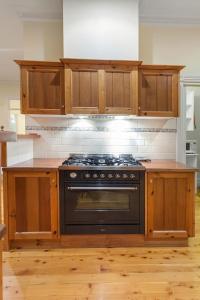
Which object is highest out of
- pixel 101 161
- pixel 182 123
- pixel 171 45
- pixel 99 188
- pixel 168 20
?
pixel 168 20

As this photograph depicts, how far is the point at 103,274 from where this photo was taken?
2.12 metres

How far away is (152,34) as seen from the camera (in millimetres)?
3254

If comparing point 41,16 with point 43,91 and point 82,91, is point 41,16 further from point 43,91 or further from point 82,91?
point 82,91

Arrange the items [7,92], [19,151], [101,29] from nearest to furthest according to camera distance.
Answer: [101,29] < [19,151] < [7,92]

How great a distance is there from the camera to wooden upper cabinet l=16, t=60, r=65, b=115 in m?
2.75

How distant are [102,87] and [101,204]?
4.23ft

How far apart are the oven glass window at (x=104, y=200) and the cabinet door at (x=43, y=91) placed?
3.25 feet

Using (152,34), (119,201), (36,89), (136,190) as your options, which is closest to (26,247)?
(119,201)

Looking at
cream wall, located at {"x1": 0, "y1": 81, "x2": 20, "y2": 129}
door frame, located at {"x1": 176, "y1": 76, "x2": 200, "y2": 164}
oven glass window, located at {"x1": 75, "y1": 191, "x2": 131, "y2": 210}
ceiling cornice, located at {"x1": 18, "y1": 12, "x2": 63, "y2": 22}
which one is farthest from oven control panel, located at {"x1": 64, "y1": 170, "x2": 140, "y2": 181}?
cream wall, located at {"x1": 0, "y1": 81, "x2": 20, "y2": 129}

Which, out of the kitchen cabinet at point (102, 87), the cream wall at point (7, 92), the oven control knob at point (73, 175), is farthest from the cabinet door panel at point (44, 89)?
the cream wall at point (7, 92)

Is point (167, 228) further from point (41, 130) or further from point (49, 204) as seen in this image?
point (41, 130)

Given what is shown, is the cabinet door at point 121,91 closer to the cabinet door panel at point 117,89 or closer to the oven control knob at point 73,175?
the cabinet door panel at point 117,89

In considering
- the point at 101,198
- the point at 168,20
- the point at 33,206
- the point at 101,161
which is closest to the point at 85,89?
the point at 101,161

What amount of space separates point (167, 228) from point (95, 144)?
134cm
